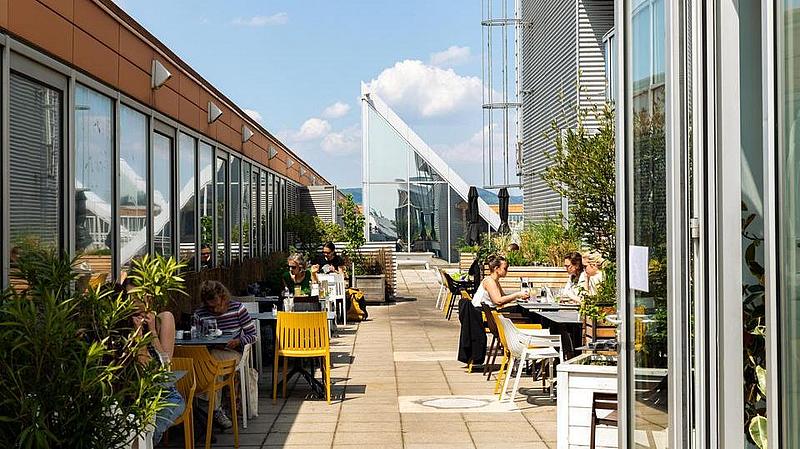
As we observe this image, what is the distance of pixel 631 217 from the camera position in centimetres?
432

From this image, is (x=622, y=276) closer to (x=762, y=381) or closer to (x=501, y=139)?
(x=762, y=381)

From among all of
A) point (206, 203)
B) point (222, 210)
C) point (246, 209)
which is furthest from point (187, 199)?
point (246, 209)

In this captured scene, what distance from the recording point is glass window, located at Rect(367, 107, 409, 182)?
27.5 meters

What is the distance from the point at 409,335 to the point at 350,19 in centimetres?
795

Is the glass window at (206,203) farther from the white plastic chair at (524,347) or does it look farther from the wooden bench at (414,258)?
the wooden bench at (414,258)

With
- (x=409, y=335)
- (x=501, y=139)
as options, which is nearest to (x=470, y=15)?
(x=501, y=139)

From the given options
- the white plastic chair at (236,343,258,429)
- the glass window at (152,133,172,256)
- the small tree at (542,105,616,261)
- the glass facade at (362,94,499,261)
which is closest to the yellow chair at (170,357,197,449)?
the white plastic chair at (236,343,258,429)

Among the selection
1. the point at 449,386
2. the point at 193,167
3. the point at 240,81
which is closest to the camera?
the point at 449,386

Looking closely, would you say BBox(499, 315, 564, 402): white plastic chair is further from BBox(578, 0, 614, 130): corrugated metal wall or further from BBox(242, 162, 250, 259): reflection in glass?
BBox(578, 0, 614, 130): corrugated metal wall

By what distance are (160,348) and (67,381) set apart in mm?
1976

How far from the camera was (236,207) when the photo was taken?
1672cm

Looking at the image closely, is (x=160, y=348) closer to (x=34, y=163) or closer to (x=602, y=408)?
(x=34, y=163)

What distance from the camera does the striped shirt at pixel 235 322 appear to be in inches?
331

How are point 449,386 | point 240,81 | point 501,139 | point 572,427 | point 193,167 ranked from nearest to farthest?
point 572,427 → point 449,386 → point 193,167 → point 501,139 → point 240,81
